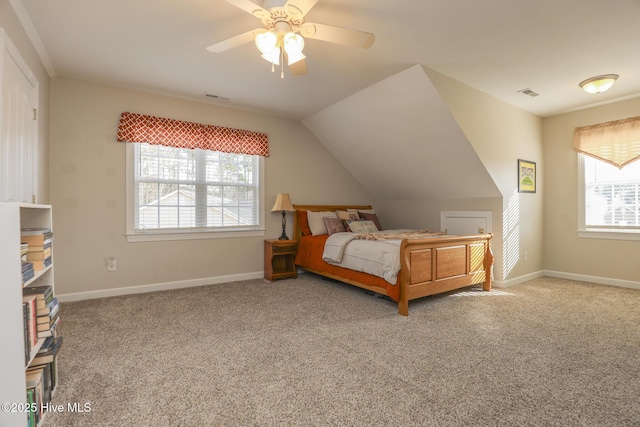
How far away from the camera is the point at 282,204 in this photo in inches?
176

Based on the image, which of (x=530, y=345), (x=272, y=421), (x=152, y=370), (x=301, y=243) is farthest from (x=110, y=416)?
(x=301, y=243)

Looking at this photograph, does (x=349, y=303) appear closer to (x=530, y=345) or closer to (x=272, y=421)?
(x=530, y=345)

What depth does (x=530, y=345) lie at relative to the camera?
231 cm

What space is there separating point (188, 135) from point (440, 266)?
334 centimetres

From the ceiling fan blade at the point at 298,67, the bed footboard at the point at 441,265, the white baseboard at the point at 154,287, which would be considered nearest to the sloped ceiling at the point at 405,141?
the bed footboard at the point at 441,265

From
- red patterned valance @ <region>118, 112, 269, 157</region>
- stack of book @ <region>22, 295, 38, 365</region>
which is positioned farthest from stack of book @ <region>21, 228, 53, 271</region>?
red patterned valance @ <region>118, 112, 269, 157</region>

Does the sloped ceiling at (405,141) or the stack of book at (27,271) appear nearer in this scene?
the stack of book at (27,271)

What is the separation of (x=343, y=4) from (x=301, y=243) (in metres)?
3.09

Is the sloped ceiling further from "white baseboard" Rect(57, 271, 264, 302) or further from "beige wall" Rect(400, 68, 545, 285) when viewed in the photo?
"white baseboard" Rect(57, 271, 264, 302)

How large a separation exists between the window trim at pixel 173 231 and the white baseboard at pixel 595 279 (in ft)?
14.1

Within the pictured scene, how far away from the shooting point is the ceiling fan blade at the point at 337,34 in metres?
1.96

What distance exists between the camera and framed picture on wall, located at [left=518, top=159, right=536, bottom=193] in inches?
169

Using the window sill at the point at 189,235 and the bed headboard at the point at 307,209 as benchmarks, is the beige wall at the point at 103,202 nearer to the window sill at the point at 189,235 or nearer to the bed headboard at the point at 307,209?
the window sill at the point at 189,235

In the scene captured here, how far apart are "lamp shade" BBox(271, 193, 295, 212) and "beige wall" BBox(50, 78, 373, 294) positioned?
2.26ft
